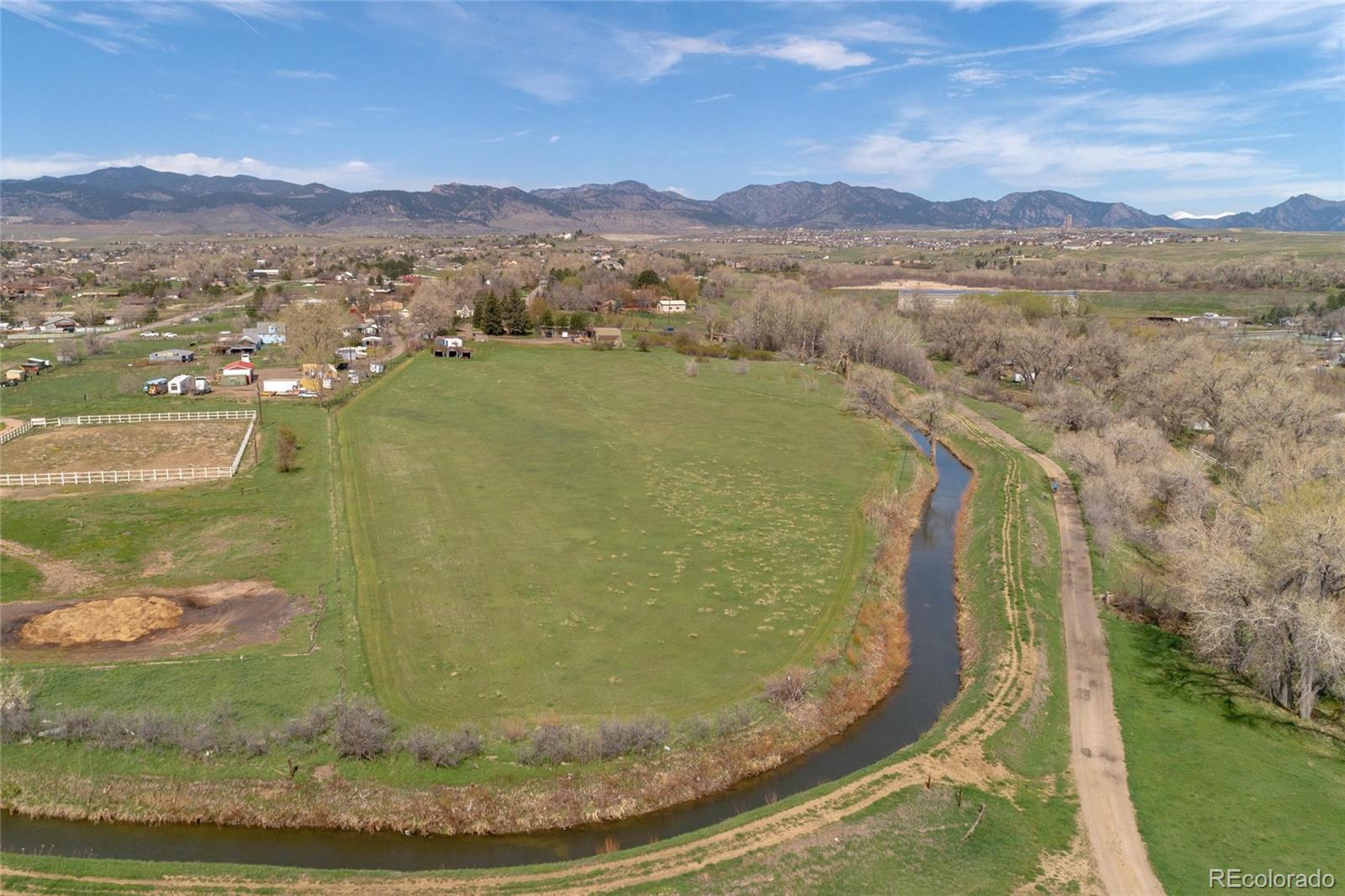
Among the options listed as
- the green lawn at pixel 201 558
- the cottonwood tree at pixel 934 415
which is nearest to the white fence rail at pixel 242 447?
the green lawn at pixel 201 558

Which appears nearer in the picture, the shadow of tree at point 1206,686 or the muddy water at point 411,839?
the muddy water at point 411,839

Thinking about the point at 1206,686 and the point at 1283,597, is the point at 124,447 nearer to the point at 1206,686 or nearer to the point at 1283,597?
the point at 1206,686

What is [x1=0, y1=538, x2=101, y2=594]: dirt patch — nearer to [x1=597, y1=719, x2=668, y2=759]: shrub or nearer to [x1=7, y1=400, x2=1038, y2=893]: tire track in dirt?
[x1=7, y1=400, x2=1038, y2=893]: tire track in dirt

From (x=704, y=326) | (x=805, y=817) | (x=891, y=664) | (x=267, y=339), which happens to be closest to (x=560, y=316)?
(x=704, y=326)

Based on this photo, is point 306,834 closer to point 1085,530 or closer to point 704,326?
point 1085,530

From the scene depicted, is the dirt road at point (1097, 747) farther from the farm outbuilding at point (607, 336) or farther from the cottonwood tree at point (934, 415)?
the farm outbuilding at point (607, 336)
